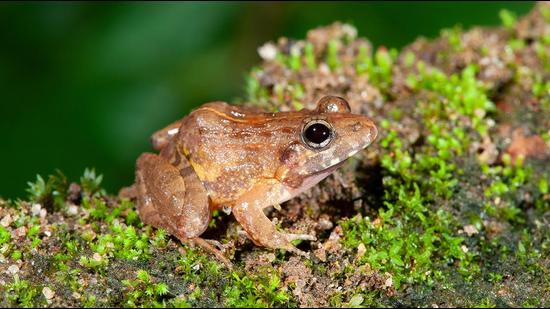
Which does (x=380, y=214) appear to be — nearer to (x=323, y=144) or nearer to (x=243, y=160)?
(x=323, y=144)

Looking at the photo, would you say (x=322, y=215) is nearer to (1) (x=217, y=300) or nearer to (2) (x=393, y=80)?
(1) (x=217, y=300)

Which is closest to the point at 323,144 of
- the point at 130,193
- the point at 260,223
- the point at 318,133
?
the point at 318,133

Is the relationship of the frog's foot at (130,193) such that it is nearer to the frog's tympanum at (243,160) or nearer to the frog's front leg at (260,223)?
the frog's tympanum at (243,160)

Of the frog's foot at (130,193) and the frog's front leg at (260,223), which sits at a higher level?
the frog's foot at (130,193)

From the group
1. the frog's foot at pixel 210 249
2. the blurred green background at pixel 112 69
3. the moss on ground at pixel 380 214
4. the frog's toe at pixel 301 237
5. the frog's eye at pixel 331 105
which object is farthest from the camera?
the blurred green background at pixel 112 69

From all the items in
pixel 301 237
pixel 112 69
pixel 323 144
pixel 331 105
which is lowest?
pixel 301 237

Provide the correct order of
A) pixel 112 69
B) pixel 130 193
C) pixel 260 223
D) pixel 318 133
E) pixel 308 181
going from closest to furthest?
pixel 260 223 → pixel 318 133 → pixel 308 181 → pixel 130 193 → pixel 112 69

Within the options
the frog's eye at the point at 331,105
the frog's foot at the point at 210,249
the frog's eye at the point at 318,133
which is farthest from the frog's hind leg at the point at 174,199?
the frog's eye at the point at 331,105
